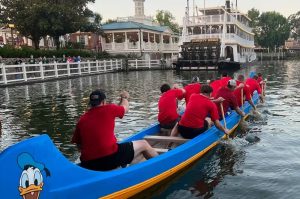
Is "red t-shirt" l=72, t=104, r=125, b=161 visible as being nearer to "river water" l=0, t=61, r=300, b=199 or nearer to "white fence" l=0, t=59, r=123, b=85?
"river water" l=0, t=61, r=300, b=199

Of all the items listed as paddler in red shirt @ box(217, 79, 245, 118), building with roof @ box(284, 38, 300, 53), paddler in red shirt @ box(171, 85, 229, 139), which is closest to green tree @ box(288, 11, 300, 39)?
building with roof @ box(284, 38, 300, 53)

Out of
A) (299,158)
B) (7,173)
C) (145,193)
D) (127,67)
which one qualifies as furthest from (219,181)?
(127,67)

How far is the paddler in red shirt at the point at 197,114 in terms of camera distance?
747 cm

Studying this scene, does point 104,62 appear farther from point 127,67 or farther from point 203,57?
point 203,57

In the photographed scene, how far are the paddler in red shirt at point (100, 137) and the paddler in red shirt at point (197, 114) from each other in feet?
7.25

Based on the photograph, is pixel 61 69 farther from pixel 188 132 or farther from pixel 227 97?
pixel 188 132

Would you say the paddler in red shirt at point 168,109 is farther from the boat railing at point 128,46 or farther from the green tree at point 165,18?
the green tree at point 165,18

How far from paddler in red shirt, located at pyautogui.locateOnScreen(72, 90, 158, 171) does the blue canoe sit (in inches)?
11.1

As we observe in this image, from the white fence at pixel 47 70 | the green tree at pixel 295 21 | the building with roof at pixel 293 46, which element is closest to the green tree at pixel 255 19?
the building with roof at pixel 293 46

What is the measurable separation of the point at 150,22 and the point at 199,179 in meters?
55.8

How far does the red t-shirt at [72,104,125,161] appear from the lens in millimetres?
5297

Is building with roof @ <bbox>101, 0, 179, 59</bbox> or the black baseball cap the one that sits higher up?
building with roof @ <bbox>101, 0, 179, 59</bbox>

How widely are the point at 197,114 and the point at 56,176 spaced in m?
3.66

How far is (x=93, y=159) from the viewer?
545cm
